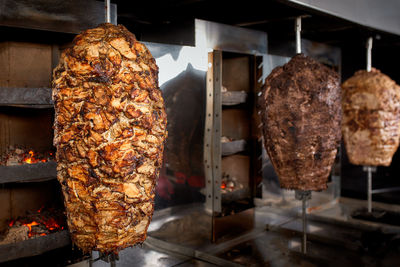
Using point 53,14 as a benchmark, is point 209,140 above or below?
below

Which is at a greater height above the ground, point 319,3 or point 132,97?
point 319,3

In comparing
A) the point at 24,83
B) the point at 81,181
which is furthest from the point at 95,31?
the point at 24,83

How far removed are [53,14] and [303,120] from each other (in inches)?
73.9

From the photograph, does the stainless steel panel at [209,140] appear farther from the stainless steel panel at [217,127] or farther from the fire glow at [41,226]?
the fire glow at [41,226]

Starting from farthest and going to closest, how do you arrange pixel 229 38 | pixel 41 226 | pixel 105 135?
1. pixel 229 38
2. pixel 41 226
3. pixel 105 135

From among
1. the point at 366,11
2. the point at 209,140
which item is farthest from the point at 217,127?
the point at 366,11

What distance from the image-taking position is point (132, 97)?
5.61ft

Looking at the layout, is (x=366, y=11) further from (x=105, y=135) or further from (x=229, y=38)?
(x=105, y=135)

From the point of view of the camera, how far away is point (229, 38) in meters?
3.99

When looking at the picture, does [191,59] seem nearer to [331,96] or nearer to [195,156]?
[195,156]

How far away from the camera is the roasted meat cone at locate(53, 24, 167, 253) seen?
1679mm

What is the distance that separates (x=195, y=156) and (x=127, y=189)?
6.56 ft

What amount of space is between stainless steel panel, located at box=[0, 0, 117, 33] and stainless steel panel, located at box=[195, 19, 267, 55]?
1.29 metres

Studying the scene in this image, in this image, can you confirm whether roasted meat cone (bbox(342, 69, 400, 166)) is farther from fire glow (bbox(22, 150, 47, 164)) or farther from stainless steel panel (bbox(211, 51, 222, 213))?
fire glow (bbox(22, 150, 47, 164))
